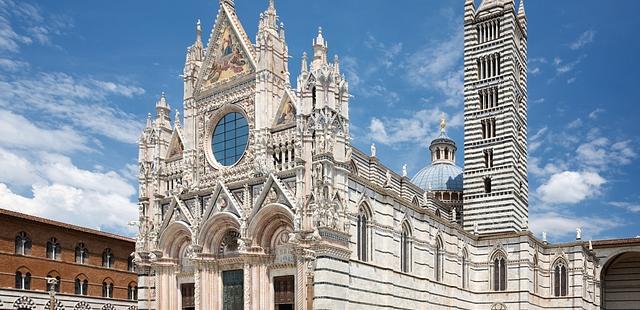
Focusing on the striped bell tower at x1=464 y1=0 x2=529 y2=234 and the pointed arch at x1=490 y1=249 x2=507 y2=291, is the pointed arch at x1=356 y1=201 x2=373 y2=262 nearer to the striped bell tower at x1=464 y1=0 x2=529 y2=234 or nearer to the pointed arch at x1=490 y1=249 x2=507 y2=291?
the pointed arch at x1=490 y1=249 x2=507 y2=291

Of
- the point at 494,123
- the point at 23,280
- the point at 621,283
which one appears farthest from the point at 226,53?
the point at 621,283

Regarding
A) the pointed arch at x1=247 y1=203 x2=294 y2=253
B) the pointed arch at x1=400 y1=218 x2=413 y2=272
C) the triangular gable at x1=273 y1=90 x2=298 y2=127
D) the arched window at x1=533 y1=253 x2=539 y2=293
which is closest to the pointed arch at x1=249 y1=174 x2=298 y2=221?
the pointed arch at x1=247 y1=203 x2=294 y2=253

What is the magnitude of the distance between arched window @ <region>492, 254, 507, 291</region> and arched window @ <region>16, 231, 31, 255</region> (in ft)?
98.1

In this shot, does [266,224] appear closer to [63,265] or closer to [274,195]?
Answer: [274,195]

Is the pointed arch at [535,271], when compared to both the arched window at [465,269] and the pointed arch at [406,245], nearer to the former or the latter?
the arched window at [465,269]

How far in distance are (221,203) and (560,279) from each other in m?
25.0

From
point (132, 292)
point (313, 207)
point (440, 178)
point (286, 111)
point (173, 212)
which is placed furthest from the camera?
point (440, 178)

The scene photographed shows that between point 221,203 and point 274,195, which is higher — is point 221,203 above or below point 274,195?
below

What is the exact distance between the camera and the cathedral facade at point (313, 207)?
30.5 metres

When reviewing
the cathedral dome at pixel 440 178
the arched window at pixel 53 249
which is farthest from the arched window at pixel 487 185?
the arched window at pixel 53 249

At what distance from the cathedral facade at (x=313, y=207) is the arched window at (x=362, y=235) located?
0.11 metres

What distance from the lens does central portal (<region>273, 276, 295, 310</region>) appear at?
31250mm

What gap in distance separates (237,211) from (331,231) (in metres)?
5.87

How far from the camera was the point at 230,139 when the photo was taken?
117 feet
